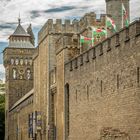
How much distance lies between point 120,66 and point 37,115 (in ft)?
73.5

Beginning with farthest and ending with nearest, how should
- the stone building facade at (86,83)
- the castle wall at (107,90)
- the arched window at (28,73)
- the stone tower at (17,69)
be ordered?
the arched window at (28,73) < the stone tower at (17,69) < the stone building facade at (86,83) < the castle wall at (107,90)

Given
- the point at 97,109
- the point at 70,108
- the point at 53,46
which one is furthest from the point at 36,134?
the point at 97,109

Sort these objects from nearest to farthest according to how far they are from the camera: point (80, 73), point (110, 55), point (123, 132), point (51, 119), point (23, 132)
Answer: point (123, 132), point (110, 55), point (80, 73), point (51, 119), point (23, 132)

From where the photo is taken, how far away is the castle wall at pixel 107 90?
25.7 m

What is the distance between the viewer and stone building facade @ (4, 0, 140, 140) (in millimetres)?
26328

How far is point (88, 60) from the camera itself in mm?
33750

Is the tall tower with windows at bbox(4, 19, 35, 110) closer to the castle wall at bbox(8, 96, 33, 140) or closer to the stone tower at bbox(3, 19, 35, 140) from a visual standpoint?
the stone tower at bbox(3, 19, 35, 140)

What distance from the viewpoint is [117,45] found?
1102 inches

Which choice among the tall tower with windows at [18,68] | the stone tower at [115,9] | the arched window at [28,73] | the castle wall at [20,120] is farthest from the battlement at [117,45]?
the tall tower with windows at [18,68]

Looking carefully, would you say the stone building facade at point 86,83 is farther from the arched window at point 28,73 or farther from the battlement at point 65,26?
the arched window at point 28,73

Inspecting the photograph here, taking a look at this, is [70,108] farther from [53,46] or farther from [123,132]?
[123,132]

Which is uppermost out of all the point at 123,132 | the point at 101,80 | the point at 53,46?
the point at 53,46

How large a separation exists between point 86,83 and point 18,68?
5131 cm

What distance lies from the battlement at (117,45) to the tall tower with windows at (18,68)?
49765mm
